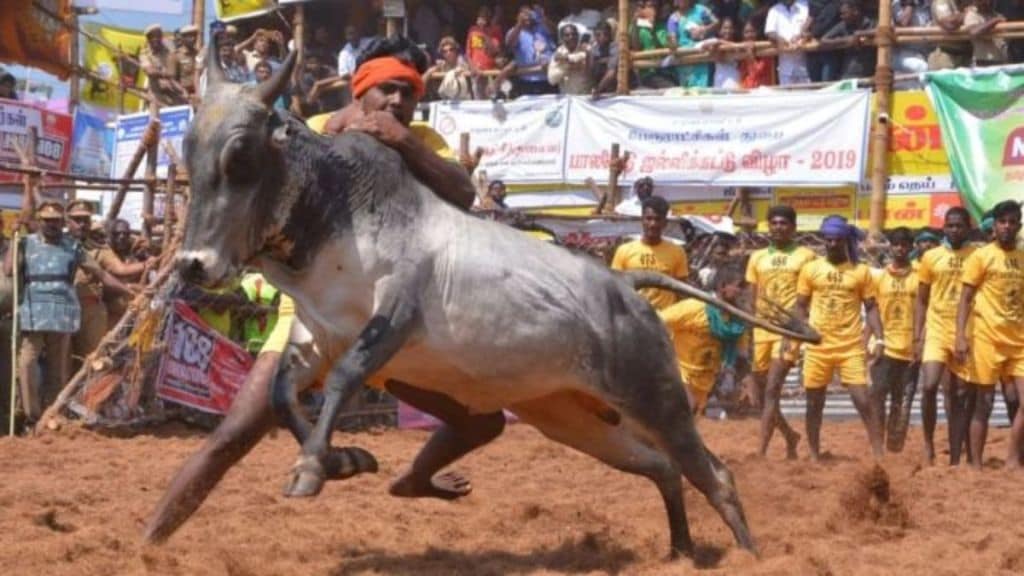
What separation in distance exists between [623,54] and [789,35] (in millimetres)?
1774

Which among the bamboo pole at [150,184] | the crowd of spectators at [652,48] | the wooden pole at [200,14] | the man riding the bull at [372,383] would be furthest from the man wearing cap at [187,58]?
the man riding the bull at [372,383]

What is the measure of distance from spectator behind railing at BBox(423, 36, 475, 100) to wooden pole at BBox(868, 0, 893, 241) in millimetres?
4766

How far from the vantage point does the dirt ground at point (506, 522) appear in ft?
20.1

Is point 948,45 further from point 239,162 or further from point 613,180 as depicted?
point 239,162

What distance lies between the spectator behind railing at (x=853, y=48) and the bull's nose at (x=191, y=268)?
11813 mm

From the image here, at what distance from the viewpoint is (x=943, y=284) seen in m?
11.4

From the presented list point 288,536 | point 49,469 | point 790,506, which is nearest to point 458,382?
point 288,536

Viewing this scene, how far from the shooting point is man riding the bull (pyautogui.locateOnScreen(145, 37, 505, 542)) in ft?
19.9

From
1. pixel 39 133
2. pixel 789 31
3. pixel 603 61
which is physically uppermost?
pixel 789 31

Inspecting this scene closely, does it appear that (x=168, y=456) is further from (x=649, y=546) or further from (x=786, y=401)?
(x=786, y=401)

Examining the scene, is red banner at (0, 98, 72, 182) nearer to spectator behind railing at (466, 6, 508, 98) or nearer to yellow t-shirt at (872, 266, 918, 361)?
spectator behind railing at (466, 6, 508, 98)

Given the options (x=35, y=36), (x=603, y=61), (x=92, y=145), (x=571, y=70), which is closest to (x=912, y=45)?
(x=603, y=61)

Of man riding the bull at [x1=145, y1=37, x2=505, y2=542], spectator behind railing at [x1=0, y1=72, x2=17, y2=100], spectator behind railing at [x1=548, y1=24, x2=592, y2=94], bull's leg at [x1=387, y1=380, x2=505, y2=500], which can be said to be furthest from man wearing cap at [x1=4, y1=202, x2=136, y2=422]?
spectator behind railing at [x1=0, y1=72, x2=17, y2=100]

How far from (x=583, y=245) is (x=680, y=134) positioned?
243cm
